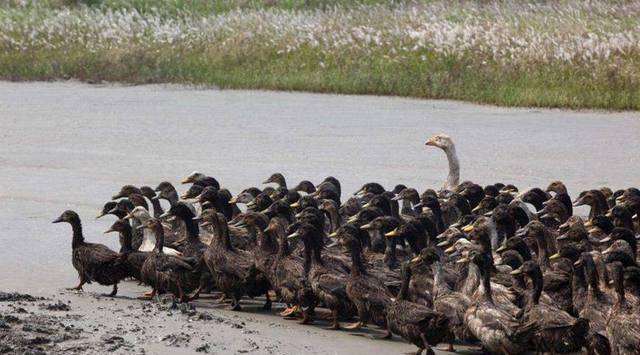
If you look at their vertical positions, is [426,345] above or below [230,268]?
below

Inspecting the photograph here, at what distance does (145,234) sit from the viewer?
12672mm

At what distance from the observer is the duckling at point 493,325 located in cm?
960

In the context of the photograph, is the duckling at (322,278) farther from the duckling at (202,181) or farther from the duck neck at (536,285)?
the duckling at (202,181)

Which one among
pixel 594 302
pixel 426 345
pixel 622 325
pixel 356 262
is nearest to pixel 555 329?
pixel 622 325

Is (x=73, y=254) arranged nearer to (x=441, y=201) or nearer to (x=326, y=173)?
(x=441, y=201)

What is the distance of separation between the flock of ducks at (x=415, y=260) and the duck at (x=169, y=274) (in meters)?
0.01

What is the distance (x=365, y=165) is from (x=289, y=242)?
6073 millimetres

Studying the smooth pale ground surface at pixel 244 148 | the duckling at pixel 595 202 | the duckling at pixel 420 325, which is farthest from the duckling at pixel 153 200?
the duckling at pixel 420 325

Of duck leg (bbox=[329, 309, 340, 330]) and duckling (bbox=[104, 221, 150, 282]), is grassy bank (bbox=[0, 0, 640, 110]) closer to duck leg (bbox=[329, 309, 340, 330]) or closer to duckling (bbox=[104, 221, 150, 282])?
duckling (bbox=[104, 221, 150, 282])

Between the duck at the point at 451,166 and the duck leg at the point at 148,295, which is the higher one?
the duck at the point at 451,166

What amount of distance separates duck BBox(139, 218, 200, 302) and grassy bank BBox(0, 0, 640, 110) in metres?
12.3

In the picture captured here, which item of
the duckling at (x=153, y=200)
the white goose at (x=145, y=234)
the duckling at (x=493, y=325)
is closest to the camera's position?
the duckling at (x=493, y=325)

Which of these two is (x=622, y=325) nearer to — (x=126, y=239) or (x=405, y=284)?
(x=405, y=284)

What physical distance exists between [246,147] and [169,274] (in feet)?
27.7
